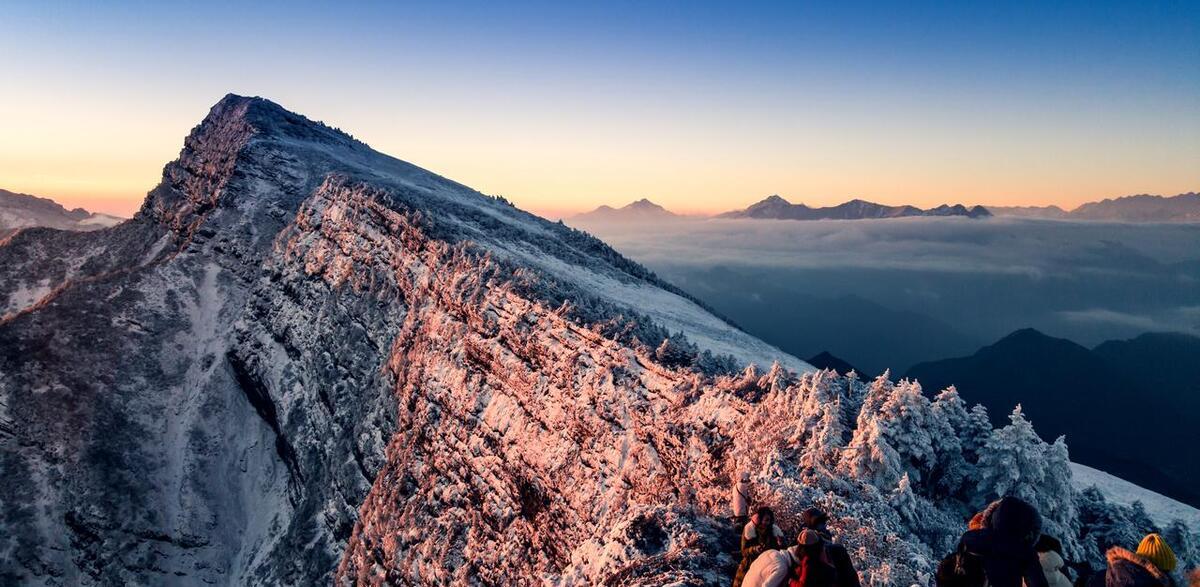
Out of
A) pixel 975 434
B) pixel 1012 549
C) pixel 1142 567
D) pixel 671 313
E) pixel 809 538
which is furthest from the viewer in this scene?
pixel 671 313

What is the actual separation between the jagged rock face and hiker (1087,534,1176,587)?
13.4 metres

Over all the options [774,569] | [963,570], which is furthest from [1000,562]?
[774,569]

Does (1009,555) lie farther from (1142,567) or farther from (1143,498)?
(1143,498)

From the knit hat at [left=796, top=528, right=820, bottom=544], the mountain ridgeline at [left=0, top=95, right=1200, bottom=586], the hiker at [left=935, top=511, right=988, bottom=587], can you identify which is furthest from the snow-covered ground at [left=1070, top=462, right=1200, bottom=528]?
the knit hat at [left=796, top=528, right=820, bottom=544]

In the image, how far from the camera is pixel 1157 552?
320 inches

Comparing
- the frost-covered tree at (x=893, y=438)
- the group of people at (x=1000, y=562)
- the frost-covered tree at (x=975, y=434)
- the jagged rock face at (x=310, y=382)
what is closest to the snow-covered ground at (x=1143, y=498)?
the frost-covered tree at (x=975, y=434)

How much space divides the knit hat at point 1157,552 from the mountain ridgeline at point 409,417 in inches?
202

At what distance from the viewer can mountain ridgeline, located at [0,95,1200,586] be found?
56.9ft

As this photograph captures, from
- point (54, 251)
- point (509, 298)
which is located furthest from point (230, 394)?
point (54, 251)

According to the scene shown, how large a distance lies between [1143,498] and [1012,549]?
2881 cm

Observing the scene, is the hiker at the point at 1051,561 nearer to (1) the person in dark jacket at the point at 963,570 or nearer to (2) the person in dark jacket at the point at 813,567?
(1) the person in dark jacket at the point at 963,570

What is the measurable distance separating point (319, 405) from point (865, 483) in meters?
39.6

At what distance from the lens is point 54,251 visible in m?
75.7

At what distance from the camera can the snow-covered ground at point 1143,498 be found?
25.2m
